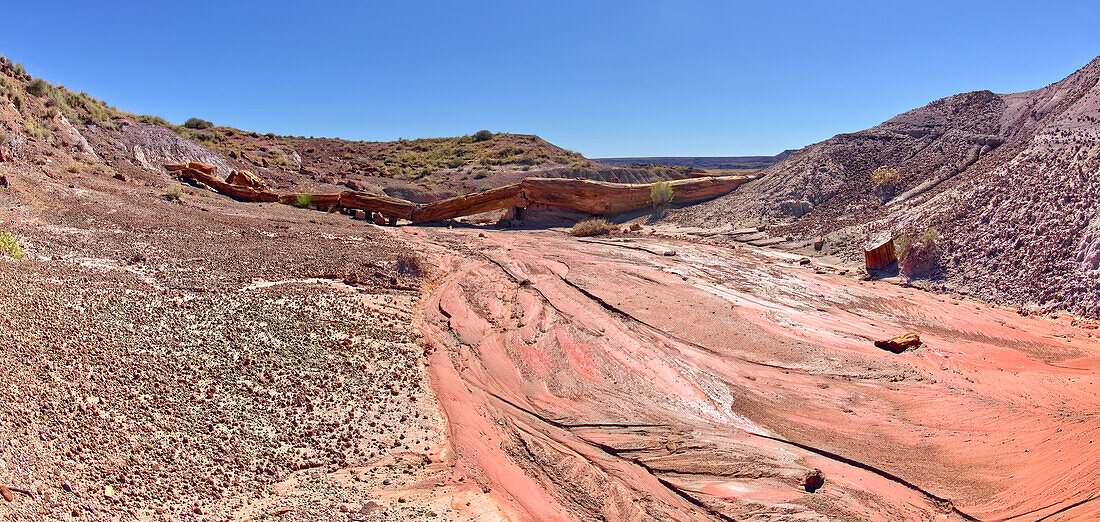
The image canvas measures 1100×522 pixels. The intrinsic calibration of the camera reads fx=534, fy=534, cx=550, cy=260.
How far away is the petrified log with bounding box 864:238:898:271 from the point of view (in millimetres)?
11766

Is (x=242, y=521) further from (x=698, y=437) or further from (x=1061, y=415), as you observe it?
(x=1061, y=415)

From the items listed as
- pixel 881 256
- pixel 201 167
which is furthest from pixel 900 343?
pixel 201 167

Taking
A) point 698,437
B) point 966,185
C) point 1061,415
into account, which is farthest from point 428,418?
point 966,185

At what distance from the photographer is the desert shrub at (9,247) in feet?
23.0

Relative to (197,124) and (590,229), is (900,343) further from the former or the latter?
(197,124)

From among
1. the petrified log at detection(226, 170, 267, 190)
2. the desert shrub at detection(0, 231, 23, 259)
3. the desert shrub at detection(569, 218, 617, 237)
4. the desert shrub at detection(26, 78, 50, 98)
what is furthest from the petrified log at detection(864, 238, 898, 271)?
the desert shrub at detection(26, 78, 50, 98)

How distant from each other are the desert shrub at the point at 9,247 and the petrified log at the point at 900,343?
11992 mm

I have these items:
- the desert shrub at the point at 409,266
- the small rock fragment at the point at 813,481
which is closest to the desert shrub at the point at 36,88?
the desert shrub at the point at 409,266

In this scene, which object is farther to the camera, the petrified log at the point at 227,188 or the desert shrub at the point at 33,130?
the petrified log at the point at 227,188

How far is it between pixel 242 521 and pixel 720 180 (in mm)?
19735

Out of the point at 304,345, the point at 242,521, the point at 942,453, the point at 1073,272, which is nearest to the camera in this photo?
the point at 242,521

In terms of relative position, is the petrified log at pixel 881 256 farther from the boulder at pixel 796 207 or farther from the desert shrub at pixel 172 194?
the desert shrub at pixel 172 194

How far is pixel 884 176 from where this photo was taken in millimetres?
16422

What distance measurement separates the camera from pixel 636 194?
1994cm
